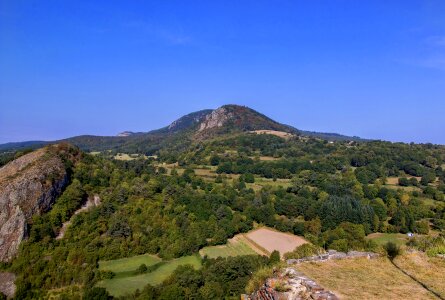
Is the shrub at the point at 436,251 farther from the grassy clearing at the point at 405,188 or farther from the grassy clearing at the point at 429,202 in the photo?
the grassy clearing at the point at 405,188

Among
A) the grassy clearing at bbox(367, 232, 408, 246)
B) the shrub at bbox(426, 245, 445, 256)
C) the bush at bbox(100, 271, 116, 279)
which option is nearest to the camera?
the shrub at bbox(426, 245, 445, 256)

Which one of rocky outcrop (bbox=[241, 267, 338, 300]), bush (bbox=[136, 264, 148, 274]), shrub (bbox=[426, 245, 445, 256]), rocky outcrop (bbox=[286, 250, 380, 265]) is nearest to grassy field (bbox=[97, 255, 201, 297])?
bush (bbox=[136, 264, 148, 274])

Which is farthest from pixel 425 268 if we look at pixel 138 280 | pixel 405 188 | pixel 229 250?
pixel 405 188

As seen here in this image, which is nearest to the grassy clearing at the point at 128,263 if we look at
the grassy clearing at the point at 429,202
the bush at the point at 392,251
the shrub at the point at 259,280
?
the shrub at the point at 259,280

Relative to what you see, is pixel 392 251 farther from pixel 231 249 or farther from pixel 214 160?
pixel 214 160

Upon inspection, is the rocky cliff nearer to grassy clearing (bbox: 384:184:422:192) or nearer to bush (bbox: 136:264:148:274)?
bush (bbox: 136:264:148:274)

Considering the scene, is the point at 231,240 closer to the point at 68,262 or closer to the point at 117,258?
the point at 117,258

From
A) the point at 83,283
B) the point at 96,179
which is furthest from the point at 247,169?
the point at 83,283
